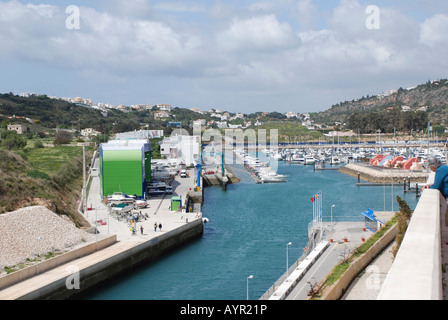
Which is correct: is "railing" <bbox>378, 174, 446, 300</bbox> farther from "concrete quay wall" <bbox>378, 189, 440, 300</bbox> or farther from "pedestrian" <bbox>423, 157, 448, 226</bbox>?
"pedestrian" <bbox>423, 157, 448, 226</bbox>

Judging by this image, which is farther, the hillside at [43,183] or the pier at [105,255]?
the hillside at [43,183]

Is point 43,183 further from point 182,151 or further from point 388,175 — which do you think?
point 388,175

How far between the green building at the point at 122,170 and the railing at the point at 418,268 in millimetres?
25110

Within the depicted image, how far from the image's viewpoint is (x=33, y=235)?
19.3 m

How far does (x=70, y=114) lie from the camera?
113688mm

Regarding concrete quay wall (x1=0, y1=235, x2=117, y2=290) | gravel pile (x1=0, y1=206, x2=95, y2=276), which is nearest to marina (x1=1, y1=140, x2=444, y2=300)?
concrete quay wall (x1=0, y1=235, x2=117, y2=290)

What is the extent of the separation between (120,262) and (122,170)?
515 inches

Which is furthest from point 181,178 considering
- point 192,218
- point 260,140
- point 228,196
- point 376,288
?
point 260,140

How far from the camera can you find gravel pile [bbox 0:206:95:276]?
1764 centimetres

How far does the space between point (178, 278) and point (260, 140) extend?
10111 centimetres

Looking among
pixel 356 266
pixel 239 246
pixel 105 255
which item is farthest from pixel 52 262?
pixel 356 266

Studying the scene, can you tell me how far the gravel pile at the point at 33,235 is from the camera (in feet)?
57.9

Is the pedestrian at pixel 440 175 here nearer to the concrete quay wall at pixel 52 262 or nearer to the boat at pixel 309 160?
the concrete quay wall at pixel 52 262

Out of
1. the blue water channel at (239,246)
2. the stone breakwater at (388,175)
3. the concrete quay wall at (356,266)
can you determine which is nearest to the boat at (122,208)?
the blue water channel at (239,246)
